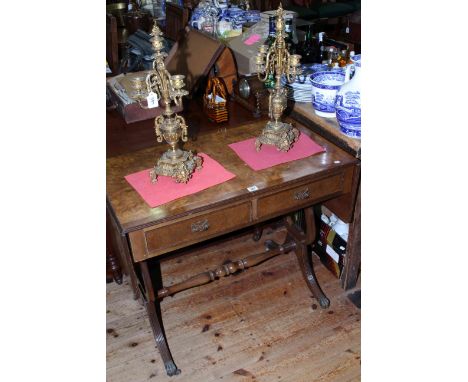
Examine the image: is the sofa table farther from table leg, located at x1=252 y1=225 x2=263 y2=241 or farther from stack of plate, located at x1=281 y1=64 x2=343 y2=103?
table leg, located at x1=252 y1=225 x2=263 y2=241

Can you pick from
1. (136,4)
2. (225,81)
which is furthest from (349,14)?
(225,81)

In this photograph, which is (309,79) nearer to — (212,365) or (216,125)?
(216,125)

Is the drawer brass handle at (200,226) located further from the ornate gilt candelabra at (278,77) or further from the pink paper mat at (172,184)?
the ornate gilt candelabra at (278,77)

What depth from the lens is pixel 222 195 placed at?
1.42 meters

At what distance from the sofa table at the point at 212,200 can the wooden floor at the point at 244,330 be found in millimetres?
125

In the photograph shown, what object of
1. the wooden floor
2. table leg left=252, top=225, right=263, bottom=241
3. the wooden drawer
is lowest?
the wooden floor

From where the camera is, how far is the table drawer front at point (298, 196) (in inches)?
59.4

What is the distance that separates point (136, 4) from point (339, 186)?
259 centimetres

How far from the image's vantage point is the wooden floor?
1.72 m

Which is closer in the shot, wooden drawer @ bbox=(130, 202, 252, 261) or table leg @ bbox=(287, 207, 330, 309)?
wooden drawer @ bbox=(130, 202, 252, 261)

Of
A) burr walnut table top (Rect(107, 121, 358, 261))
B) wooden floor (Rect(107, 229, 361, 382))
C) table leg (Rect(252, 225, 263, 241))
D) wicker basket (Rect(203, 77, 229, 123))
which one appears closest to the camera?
burr walnut table top (Rect(107, 121, 358, 261))

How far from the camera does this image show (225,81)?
2.13 metres

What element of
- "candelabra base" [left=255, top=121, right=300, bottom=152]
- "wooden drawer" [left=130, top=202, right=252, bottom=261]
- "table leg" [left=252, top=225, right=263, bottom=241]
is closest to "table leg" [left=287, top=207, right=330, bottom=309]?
"table leg" [left=252, top=225, right=263, bottom=241]

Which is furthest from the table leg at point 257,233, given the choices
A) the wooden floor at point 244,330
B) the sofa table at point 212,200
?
the sofa table at point 212,200
